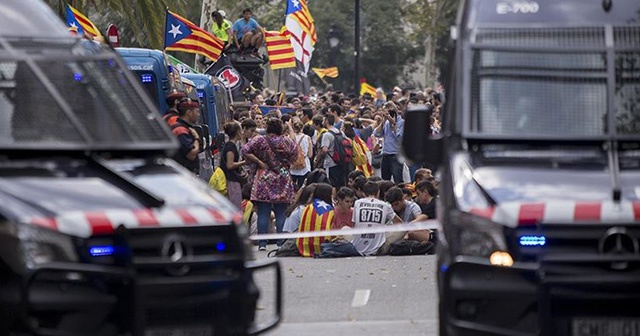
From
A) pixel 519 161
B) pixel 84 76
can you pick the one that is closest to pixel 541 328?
pixel 519 161

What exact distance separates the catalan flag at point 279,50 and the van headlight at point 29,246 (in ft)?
91.9

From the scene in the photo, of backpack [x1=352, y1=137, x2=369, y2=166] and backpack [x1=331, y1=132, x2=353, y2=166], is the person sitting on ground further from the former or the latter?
backpack [x1=331, y1=132, x2=353, y2=166]

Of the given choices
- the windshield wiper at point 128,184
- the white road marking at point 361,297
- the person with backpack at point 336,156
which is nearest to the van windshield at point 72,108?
the windshield wiper at point 128,184

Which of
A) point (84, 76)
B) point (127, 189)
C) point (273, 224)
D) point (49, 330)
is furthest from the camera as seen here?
point (273, 224)

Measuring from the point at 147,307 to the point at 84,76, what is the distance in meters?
2.03

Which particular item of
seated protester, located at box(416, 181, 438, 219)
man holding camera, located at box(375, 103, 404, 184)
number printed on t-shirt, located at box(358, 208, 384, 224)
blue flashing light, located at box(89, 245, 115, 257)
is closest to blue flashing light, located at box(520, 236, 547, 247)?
blue flashing light, located at box(89, 245, 115, 257)

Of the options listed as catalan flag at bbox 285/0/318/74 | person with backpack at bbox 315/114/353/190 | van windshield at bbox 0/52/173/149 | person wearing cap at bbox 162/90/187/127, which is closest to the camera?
van windshield at bbox 0/52/173/149

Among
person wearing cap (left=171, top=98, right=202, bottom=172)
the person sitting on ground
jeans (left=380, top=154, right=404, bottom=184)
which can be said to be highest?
person wearing cap (left=171, top=98, right=202, bottom=172)

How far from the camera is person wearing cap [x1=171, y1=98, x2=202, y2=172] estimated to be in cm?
1666

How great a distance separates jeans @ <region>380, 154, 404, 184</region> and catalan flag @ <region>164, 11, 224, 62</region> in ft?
15.9

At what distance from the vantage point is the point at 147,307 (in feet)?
29.2

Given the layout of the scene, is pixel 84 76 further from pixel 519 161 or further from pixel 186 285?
pixel 519 161

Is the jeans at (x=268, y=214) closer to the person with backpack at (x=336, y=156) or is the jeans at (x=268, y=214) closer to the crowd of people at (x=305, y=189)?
the crowd of people at (x=305, y=189)

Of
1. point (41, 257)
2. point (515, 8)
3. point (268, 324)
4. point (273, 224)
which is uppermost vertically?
point (515, 8)
